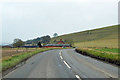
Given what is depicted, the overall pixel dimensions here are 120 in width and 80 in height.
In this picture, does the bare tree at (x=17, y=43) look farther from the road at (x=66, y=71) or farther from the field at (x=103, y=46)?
the road at (x=66, y=71)

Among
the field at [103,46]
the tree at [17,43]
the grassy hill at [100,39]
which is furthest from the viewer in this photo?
the tree at [17,43]

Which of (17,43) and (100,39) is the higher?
(100,39)

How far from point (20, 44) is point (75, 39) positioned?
198ft

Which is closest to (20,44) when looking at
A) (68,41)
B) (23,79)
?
(68,41)

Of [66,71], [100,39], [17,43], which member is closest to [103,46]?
[100,39]

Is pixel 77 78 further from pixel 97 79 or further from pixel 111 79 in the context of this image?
pixel 111 79

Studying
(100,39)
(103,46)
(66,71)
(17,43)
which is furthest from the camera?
(100,39)

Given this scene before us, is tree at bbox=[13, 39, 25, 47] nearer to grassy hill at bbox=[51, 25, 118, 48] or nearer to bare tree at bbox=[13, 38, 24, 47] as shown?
bare tree at bbox=[13, 38, 24, 47]

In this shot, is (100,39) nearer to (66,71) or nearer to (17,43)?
(17,43)

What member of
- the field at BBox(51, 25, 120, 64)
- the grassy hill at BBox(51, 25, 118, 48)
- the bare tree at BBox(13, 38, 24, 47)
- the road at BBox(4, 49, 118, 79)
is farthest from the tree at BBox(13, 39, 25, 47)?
the road at BBox(4, 49, 118, 79)

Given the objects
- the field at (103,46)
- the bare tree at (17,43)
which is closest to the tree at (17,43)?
the bare tree at (17,43)

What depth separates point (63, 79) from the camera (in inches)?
339

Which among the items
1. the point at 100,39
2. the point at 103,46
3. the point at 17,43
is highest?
the point at 100,39

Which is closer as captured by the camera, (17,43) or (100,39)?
(17,43)
